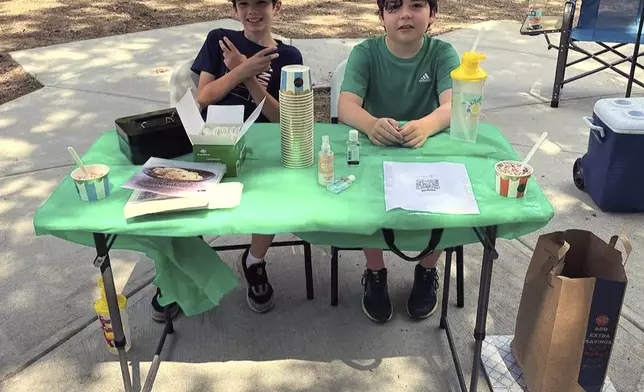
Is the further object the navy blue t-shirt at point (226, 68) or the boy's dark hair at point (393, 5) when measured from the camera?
the navy blue t-shirt at point (226, 68)

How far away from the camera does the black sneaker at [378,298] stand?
2.48m

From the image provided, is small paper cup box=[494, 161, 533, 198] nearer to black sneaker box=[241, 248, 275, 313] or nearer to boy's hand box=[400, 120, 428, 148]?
boy's hand box=[400, 120, 428, 148]

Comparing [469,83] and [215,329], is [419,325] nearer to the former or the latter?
[215,329]

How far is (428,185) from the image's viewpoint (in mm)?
1838

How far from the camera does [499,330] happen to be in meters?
2.43

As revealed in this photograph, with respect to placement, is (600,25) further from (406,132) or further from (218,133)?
(218,133)

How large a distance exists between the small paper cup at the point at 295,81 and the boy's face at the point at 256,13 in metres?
0.77

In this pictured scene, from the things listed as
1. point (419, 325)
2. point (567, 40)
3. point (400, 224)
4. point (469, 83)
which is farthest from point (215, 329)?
point (567, 40)

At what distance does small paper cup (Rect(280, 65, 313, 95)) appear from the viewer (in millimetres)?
1815

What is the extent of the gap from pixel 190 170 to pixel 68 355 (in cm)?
99

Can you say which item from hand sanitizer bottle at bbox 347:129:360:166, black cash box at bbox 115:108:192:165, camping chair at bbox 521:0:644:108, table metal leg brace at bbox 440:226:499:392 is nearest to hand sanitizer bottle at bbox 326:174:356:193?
hand sanitizer bottle at bbox 347:129:360:166

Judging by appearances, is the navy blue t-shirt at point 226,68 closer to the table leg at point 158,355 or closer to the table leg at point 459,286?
the table leg at point 158,355

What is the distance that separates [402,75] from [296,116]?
746 millimetres

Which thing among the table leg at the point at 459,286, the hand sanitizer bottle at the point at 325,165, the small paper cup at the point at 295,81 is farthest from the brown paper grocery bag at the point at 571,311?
the small paper cup at the point at 295,81
